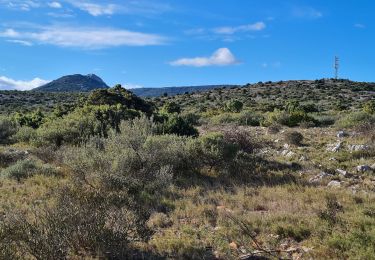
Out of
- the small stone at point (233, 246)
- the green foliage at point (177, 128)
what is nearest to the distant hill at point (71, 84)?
the green foliage at point (177, 128)

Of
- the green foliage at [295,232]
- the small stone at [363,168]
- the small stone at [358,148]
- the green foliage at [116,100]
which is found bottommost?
the green foliage at [295,232]

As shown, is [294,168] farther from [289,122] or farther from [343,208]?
[289,122]

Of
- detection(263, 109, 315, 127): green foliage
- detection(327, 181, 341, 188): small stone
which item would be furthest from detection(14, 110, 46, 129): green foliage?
detection(327, 181, 341, 188): small stone

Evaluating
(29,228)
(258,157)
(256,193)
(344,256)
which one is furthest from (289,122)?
(29,228)

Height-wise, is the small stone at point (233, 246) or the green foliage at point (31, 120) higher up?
the green foliage at point (31, 120)

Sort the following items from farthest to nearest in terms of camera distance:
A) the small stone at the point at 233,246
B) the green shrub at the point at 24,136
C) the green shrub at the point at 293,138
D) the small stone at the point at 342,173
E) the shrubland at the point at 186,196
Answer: the green shrub at the point at 24,136, the green shrub at the point at 293,138, the small stone at the point at 342,173, the small stone at the point at 233,246, the shrubland at the point at 186,196

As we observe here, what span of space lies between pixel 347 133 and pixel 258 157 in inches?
265

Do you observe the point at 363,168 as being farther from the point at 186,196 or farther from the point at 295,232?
the point at 295,232

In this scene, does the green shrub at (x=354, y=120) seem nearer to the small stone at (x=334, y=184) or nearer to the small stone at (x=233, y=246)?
the small stone at (x=334, y=184)

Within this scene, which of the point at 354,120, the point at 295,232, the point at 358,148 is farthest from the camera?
the point at 354,120

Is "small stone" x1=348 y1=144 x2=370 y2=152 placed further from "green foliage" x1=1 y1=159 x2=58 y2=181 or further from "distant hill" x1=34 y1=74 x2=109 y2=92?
"distant hill" x1=34 y1=74 x2=109 y2=92

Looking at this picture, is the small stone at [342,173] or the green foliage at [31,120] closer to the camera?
the small stone at [342,173]

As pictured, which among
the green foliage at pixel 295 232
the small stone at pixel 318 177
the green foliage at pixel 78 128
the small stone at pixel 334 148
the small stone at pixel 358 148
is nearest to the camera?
the green foliage at pixel 295 232

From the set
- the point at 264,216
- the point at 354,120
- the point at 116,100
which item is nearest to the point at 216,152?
the point at 264,216
